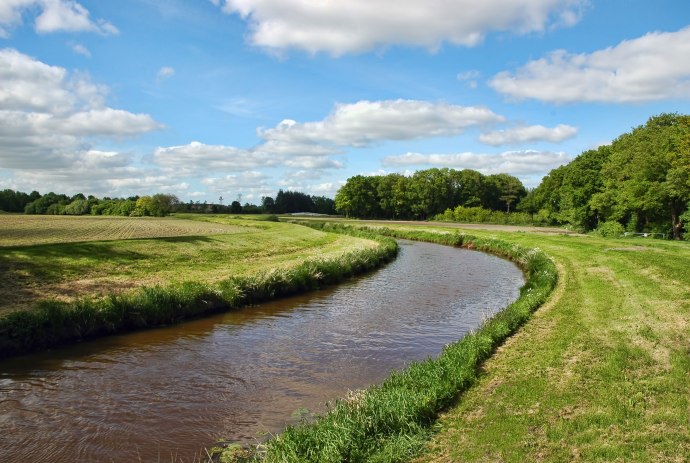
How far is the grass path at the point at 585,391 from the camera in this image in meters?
6.22

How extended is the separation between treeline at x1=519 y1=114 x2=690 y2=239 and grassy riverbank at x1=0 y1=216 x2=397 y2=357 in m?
26.1

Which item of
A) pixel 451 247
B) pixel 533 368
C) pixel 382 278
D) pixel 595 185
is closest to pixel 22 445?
pixel 533 368

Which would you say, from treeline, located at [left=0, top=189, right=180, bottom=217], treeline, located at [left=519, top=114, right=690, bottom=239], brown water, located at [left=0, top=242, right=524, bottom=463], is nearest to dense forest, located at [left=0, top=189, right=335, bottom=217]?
treeline, located at [left=0, top=189, right=180, bottom=217]

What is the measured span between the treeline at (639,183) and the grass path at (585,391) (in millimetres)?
29635

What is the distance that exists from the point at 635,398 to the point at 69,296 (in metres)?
16.6

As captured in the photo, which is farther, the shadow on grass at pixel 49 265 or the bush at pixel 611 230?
the bush at pixel 611 230

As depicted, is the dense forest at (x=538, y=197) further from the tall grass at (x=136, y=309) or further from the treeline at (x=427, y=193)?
the tall grass at (x=136, y=309)

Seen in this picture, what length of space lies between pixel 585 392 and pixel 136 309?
43.4ft

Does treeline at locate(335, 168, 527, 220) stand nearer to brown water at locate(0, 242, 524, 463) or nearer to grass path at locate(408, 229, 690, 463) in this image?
brown water at locate(0, 242, 524, 463)

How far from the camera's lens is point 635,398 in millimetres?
7613

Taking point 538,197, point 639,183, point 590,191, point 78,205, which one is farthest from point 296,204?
point 639,183

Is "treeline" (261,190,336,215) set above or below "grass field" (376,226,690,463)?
above

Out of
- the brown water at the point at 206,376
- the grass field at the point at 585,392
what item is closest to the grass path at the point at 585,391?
the grass field at the point at 585,392

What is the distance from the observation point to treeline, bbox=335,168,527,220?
110938 mm
